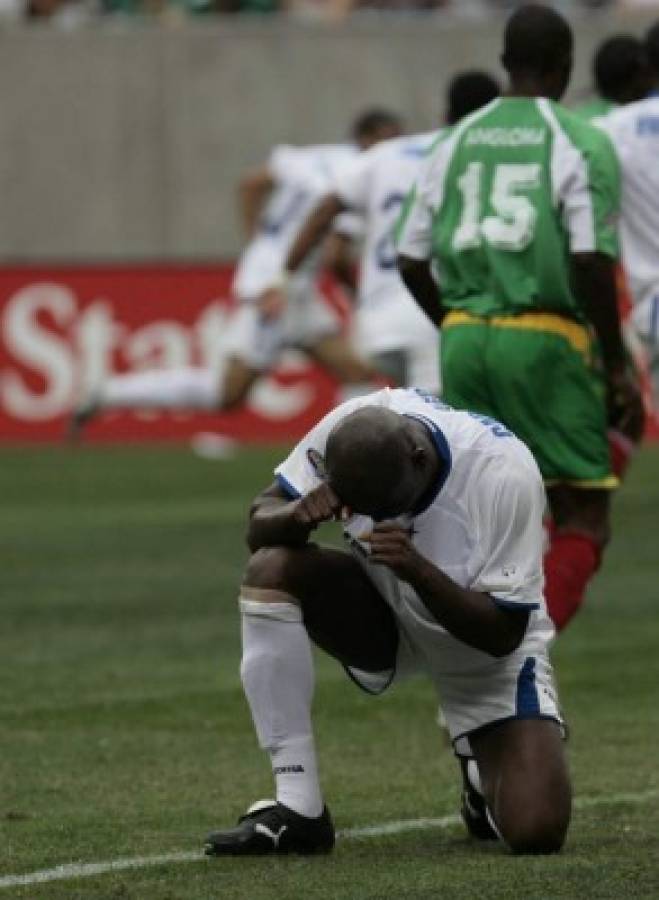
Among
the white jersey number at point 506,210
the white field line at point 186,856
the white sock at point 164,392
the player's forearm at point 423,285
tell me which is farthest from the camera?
the white sock at point 164,392

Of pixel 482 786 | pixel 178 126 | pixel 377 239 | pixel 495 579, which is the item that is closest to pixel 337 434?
pixel 495 579

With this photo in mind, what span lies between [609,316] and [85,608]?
4168 mm

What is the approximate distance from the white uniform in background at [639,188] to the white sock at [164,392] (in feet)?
28.9

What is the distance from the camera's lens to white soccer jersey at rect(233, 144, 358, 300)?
57.2 feet

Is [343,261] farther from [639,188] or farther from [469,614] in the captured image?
[469,614]

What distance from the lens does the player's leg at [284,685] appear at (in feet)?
21.8

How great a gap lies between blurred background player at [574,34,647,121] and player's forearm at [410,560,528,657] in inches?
169

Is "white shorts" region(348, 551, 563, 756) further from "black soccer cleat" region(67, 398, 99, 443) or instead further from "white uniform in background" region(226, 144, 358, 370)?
"black soccer cleat" region(67, 398, 99, 443)

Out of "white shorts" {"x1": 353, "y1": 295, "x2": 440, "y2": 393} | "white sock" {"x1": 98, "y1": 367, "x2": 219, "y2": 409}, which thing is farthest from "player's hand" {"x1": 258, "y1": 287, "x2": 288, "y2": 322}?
"white sock" {"x1": 98, "y1": 367, "x2": 219, "y2": 409}

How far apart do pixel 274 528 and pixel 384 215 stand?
244 inches

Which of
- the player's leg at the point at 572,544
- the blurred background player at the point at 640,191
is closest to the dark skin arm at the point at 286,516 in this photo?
the player's leg at the point at 572,544

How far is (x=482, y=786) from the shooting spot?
22.1 ft

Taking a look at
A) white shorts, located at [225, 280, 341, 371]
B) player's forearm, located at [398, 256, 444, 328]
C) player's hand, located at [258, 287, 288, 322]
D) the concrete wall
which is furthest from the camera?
the concrete wall

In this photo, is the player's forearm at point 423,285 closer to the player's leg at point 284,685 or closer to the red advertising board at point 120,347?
the player's leg at point 284,685
